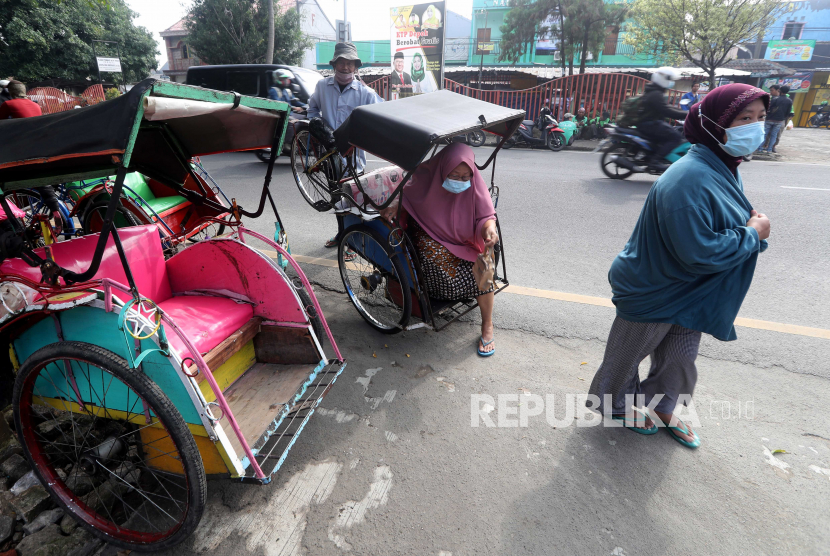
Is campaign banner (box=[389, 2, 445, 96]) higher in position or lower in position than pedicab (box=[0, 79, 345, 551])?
higher

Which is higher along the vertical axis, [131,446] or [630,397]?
[630,397]

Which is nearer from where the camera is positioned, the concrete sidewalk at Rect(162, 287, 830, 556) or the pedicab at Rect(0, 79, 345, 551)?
the pedicab at Rect(0, 79, 345, 551)

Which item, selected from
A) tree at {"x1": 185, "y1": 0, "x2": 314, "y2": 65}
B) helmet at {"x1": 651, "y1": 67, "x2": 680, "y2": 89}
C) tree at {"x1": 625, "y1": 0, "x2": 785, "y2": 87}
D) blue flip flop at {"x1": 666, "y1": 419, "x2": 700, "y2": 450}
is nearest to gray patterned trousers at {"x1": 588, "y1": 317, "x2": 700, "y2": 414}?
blue flip flop at {"x1": 666, "y1": 419, "x2": 700, "y2": 450}

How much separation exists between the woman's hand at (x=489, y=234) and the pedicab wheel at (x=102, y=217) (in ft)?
9.84

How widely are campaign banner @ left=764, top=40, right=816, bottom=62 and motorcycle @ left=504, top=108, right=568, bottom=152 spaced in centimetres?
2359

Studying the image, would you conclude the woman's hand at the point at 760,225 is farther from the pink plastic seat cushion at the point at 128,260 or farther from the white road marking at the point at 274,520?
the pink plastic seat cushion at the point at 128,260

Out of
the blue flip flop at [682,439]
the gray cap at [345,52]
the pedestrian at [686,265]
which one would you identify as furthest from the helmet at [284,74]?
the blue flip flop at [682,439]

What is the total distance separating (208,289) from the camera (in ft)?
9.07

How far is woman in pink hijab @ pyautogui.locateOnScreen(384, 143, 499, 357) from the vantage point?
296cm

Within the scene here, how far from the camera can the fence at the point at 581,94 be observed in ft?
53.2

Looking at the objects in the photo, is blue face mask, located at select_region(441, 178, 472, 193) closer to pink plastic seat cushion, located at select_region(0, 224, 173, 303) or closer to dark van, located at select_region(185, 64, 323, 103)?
pink plastic seat cushion, located at select_region(0, 224, 173, 303)

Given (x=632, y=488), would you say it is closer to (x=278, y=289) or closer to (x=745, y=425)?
(x=745, y=425)

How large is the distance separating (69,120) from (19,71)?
25542 millimetres

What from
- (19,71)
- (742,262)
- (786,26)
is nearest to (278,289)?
(742,262)
